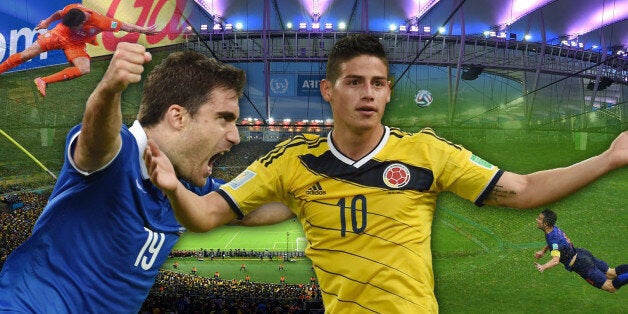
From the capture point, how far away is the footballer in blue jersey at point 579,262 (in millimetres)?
10273

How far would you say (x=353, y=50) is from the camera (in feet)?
8.06

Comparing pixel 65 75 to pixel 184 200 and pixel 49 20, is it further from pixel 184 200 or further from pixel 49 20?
pixel 184 200

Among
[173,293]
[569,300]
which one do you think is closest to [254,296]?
[173,293]

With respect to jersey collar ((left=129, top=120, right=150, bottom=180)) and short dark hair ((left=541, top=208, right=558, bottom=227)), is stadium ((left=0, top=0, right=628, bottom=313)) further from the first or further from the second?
jersey collar ((left=129, top=120, right=150, bottom=180))

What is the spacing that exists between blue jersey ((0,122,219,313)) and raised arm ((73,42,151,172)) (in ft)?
0.46

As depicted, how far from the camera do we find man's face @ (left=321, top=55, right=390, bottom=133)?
2.37 m

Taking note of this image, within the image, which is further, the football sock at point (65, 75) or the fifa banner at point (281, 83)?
the fifa banner at point (281, 83)

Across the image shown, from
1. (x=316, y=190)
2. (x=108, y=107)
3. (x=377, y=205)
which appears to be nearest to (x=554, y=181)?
(x=377, y=205)

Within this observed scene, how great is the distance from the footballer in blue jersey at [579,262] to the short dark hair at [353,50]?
9.69m

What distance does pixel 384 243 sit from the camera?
2312 mm

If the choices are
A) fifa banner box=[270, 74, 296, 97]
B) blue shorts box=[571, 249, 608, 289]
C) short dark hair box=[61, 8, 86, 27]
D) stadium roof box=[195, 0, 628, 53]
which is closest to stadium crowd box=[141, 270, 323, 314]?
blue shorts box=[571, 249, 608, 289]

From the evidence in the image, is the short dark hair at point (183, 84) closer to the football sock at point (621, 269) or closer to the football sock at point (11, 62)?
the football sock at point (621, 269)

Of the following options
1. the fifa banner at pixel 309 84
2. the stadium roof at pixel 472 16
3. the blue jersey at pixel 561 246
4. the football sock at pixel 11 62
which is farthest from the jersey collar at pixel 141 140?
the stadium roof at pixel 472 16

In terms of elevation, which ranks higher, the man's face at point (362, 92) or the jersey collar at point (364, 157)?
the man's face at point (362, 92)
